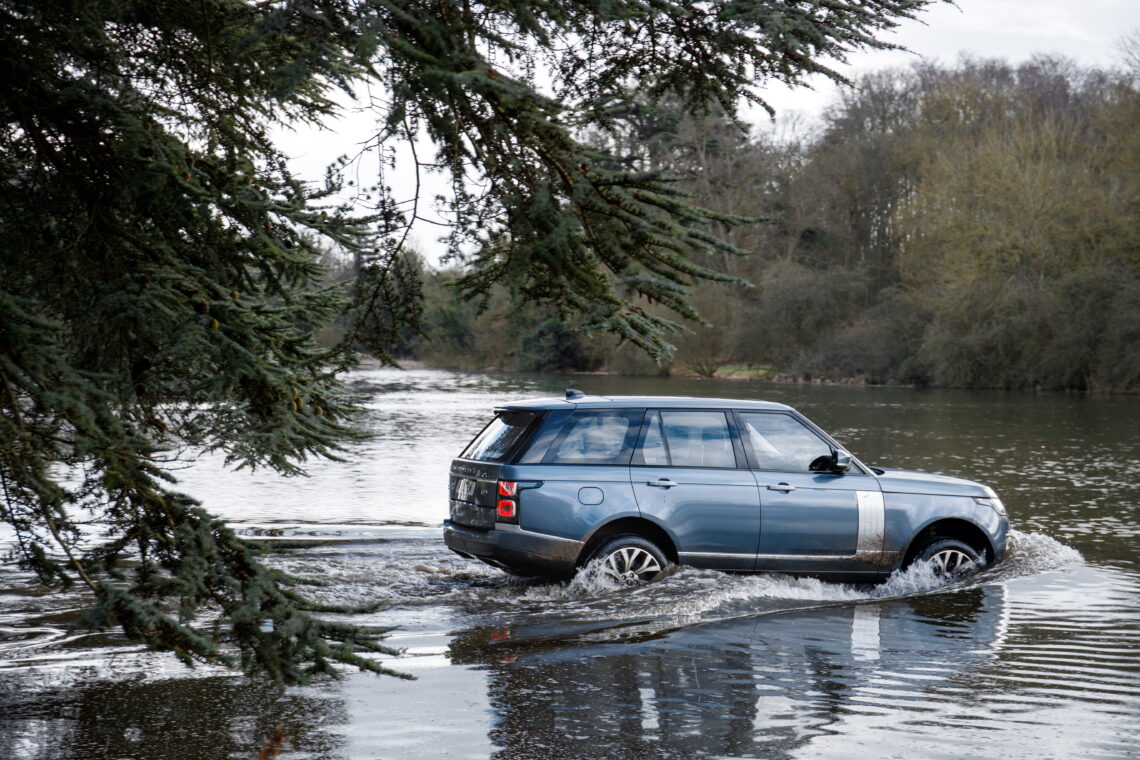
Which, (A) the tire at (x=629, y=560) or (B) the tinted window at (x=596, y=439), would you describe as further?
(B) the tinted window at (x=596, y=439)

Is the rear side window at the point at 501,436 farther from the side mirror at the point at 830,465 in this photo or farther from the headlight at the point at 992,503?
the headlight at the point at 992,503

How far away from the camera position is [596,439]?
966cm

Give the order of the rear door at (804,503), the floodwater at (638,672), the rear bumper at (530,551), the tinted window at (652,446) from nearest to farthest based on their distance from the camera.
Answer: the floodwater at (638,672), the rear bumper at (530,551), the tinted window at (652,446), the rear door at (804,503)

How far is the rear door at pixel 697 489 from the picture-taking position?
31.4ft

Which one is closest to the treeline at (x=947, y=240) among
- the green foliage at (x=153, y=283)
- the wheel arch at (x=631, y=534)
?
the wheel arch at (x=631, y=534)

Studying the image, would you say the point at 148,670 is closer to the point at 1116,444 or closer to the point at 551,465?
the point at 551,465

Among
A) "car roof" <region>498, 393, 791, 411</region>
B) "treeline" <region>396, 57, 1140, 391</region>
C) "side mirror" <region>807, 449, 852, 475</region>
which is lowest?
"side mirror" <region>807, 449, 852, 475</region>

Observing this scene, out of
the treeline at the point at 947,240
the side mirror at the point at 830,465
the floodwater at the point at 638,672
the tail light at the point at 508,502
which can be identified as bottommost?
the floodwater at the point at 638,672

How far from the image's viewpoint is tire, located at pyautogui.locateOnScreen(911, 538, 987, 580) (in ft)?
33.9

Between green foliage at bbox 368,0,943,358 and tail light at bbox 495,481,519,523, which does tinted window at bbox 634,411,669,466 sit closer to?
tail light at bbox 495,481,519,523

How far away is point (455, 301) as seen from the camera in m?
6.43

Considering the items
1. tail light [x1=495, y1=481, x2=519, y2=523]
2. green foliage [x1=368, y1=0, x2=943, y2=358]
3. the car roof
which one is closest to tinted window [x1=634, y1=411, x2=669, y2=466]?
the car roof

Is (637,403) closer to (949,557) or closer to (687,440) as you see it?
(687,440)

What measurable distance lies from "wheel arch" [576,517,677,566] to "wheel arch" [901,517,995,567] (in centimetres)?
209
